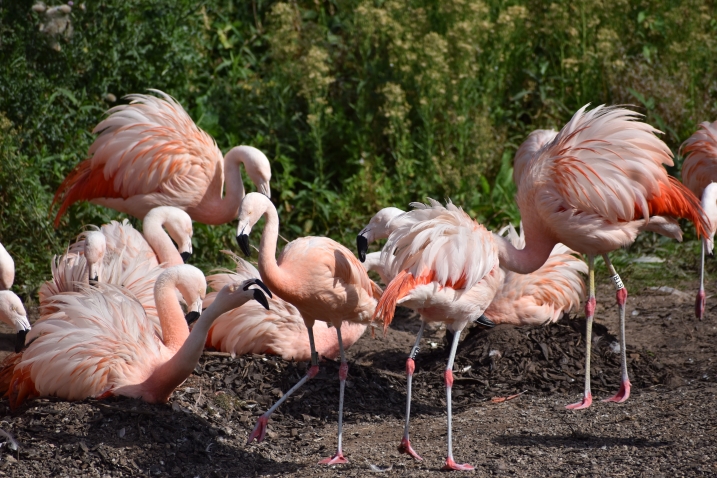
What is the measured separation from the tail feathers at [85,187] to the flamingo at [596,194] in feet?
10.4

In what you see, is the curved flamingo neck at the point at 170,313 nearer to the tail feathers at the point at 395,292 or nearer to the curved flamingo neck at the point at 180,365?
the curved flamingo neck at the point at 180,365

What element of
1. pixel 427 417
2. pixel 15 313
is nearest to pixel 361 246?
pixel 427 417

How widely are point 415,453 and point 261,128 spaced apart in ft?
15.6

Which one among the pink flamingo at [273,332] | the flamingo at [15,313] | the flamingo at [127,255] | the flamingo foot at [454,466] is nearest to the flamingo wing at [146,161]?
the flamingo at [127,255]

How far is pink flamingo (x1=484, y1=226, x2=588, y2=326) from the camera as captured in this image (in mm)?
5703

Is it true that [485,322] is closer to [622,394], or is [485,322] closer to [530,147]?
[622,394]

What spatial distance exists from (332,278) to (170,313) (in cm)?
99

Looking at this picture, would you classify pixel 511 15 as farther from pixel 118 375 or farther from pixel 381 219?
pixel 118 375

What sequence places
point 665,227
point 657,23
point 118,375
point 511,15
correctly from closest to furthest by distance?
point 118,375
point 665,227
point 511,15
point 657,23

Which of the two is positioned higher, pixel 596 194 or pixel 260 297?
pixel 596 194

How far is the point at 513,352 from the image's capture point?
541 cm

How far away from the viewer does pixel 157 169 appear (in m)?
6.30

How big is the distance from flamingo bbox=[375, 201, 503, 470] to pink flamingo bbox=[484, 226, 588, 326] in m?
1.26

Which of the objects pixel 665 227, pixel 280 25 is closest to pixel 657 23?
pixel 280 25
